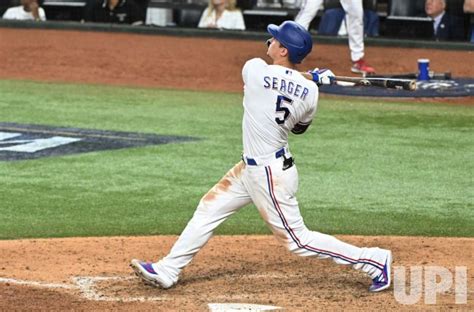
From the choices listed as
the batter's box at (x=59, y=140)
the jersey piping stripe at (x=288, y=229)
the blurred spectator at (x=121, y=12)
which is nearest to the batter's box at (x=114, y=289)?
the jersey piping stripe at (x=288, y=229)

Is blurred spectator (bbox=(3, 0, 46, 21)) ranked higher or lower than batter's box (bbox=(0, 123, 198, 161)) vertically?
higher

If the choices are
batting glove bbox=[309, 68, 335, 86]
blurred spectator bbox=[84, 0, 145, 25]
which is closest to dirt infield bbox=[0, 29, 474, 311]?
batting glove bbox=[309, 68, 335, 86]

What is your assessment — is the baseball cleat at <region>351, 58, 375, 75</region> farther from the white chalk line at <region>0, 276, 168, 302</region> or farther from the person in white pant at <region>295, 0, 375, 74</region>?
the white chalk line at <region>0, 276, 168, 302</region>

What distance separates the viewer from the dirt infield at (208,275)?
635cm

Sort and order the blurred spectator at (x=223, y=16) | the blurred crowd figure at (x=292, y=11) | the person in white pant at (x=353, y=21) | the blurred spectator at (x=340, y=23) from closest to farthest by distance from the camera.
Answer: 1. the person in white pant at (x=353, y=21)
2. the blurred crowd figure at (x=292, y=11)
3. the blurred spectator at (x=340, y=23)
4. the blurred spectator at (x=223, y=16)

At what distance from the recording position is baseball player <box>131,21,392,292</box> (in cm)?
636

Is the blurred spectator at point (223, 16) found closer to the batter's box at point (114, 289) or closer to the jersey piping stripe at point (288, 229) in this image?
the batter's box at point (114, 289)

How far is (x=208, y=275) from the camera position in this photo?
275 inches

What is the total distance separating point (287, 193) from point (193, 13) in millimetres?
10926

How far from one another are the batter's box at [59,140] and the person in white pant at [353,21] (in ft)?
8.45

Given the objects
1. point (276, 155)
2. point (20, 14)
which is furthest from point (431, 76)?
point (276, 155)

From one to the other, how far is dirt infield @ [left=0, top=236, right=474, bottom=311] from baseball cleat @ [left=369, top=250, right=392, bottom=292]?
48 mm

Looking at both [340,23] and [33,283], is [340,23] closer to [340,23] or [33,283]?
[340,23]

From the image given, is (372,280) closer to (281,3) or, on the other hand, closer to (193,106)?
(193,106)
